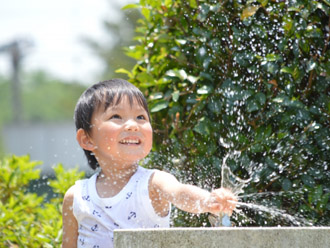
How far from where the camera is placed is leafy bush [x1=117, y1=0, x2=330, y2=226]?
300 cm

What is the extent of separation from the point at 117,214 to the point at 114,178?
0.19 metres

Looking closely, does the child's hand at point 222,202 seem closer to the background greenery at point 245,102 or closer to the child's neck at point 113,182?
the child's neck at point 113,182

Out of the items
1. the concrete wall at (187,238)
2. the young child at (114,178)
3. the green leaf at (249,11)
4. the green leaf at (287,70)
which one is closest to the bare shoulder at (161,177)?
the young child at (114,178)

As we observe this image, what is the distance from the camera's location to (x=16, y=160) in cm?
397

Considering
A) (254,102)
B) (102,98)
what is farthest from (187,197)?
(254,102)

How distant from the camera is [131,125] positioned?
2.48 meters

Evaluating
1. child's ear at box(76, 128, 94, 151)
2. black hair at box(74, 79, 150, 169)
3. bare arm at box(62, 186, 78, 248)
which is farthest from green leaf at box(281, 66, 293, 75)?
bare arm at box(62, 186, 78, 248)

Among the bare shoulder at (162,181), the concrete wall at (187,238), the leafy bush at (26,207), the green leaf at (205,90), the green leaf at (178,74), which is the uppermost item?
the concrete wall at (187,238)

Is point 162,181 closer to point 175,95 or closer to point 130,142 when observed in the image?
point 130,142

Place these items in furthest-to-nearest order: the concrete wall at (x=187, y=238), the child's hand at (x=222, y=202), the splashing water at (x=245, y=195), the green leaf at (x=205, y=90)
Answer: the green leaf at (x=205, y=90) < the splashing water at (x=245, y=195) < the child's hand at (x=222, y=202) < the concrete wall at (x=187, y=238)

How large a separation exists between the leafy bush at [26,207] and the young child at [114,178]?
704 mm

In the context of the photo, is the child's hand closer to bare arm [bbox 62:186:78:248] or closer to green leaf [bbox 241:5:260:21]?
bare arm [bbox 62:186:78:248]

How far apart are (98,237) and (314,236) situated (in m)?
1.06

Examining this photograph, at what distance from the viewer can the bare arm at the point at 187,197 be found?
202 centimetres
